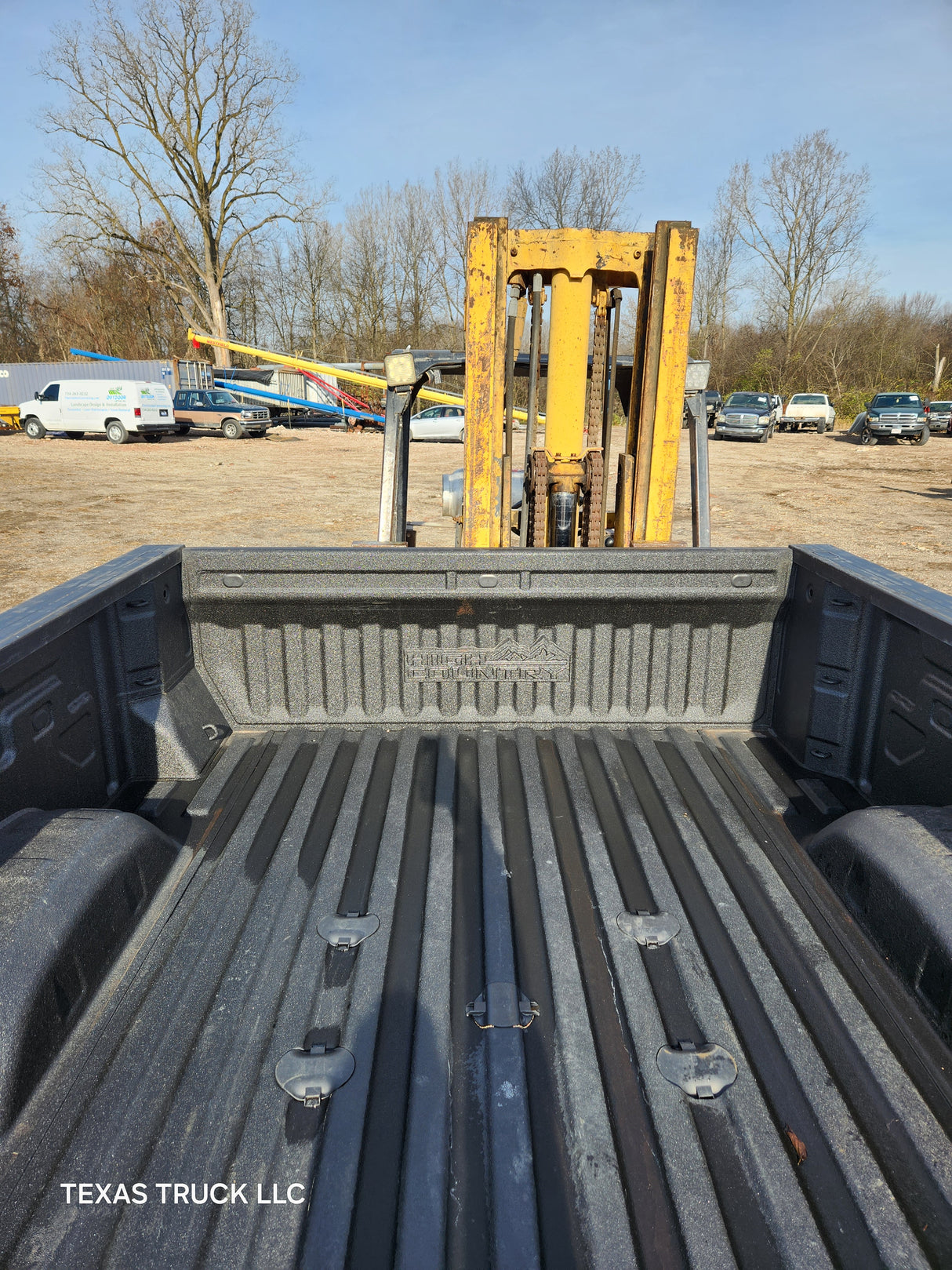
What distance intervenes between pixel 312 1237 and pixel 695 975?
3.70 feet

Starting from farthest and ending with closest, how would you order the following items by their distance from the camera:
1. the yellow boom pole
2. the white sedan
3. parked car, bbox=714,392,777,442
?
parked car, bbox=714,392,777,442 < the white sedan < the yellow boom pole

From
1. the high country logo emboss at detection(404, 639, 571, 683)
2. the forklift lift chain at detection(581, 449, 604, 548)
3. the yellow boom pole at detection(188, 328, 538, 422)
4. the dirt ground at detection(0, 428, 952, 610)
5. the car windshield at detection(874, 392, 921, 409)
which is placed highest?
the yellow boom pole at detection(188, 328, 538, 422)

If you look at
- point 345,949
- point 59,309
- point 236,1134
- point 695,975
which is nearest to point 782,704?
point 695,975

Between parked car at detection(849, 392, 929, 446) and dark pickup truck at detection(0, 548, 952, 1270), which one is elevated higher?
parked car at detection(849, 392, 929, 446)

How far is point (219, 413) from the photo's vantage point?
28.2 meters

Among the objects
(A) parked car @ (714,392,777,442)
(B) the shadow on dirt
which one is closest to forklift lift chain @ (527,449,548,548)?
(B) the shadow on dirt

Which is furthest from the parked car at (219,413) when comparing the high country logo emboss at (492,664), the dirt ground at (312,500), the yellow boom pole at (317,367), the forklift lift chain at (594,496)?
the high country logo emboss at (492,664)

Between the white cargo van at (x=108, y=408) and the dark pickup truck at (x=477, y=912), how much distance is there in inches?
982

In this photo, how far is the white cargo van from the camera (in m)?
25.1

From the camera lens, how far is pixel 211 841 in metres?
2.67

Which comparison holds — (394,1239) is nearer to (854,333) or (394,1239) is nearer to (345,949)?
(345,949)

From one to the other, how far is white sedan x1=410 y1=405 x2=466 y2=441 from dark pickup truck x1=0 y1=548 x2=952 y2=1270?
24.2m

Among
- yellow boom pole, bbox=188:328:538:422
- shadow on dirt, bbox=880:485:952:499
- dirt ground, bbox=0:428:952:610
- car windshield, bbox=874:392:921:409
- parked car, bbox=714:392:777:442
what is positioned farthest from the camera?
parked car, bbox=714:392:777:442

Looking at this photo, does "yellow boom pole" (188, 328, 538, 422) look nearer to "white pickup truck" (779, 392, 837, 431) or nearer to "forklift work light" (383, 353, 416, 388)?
"white pickup truck" (779, 392, 837, 431)
